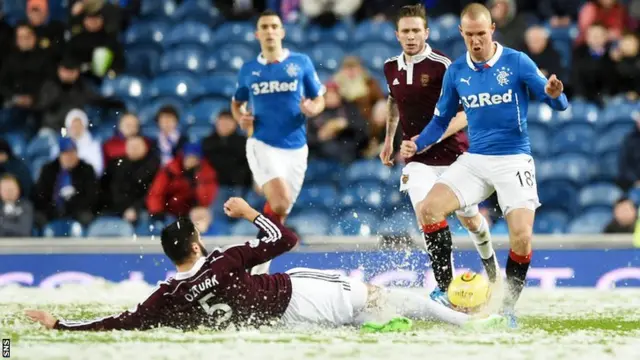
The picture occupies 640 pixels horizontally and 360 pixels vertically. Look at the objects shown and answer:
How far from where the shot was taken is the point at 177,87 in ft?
50.7

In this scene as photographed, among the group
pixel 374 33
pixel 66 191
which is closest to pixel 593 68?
pixel 374 33

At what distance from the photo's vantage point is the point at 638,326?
8977mm

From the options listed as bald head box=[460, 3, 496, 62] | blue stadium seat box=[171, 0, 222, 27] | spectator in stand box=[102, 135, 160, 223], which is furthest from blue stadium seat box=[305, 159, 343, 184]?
bald head box=[460, 3, 496, 62]

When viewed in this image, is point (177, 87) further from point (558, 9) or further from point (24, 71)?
point (558, 9)

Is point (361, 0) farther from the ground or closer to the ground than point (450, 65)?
farther from the ground

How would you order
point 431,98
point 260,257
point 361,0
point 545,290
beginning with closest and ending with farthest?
point 260,257 < point 431,98 < point 545,290 < point 361,0

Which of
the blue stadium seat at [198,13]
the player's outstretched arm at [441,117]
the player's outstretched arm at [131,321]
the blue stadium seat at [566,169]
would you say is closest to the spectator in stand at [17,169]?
the blue stadium seat at [198,13]

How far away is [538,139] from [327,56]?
2686 mm

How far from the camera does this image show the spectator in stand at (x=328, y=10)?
1602cm

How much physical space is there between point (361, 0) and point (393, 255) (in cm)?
500

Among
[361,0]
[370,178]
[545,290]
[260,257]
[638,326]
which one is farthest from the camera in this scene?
[361,0]

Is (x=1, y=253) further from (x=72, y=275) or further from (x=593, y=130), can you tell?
(x=593, y=130)

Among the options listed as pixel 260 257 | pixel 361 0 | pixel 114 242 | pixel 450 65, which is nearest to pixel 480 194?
pixel 450 65

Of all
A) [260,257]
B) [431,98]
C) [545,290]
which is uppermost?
[431,98]
